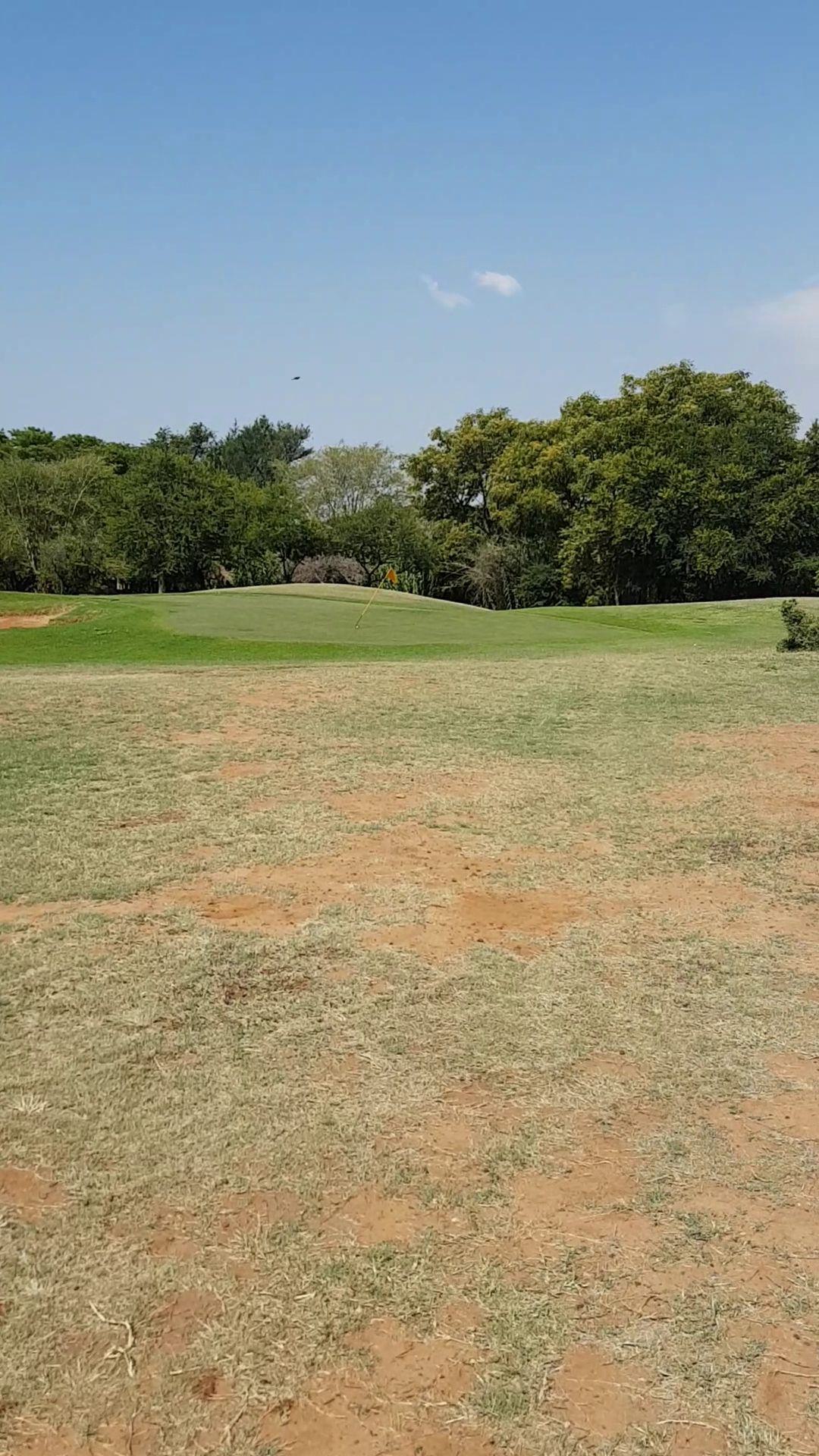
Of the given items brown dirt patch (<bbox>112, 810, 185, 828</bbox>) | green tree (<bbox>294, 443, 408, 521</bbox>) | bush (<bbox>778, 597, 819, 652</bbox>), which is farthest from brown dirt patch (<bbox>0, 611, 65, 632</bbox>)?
green tree (<bbox>294, 443, 408, 521</bbox>)

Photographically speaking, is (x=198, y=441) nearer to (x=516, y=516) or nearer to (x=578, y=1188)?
(x=516, y=516)

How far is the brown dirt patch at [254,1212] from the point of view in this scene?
8.43ft

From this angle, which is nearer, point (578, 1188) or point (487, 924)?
point (578, 1188)

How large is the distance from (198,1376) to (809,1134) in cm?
197

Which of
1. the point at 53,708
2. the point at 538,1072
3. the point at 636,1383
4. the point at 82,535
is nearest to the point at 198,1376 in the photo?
the point at 636,1383

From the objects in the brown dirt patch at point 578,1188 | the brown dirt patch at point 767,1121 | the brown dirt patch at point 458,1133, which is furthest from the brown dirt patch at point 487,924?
the brown dirt patch at point 578,1188

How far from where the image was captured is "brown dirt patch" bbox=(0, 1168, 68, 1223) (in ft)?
8.59

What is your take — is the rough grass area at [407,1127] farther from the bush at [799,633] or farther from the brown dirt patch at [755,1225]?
the bush at [799,633]

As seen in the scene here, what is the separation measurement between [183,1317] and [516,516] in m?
48.4

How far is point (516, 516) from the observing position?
48.8m

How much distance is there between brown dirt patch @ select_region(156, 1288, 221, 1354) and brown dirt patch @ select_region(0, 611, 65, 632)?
1985 cm

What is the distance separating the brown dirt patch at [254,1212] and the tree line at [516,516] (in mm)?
42208

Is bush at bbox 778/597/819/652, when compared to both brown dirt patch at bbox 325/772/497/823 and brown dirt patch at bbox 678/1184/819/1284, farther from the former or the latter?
brown dirt patch at bbox 678/1184/819/1284

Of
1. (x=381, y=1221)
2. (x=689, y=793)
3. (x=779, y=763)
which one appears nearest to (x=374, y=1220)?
(x=381, y=1221)
